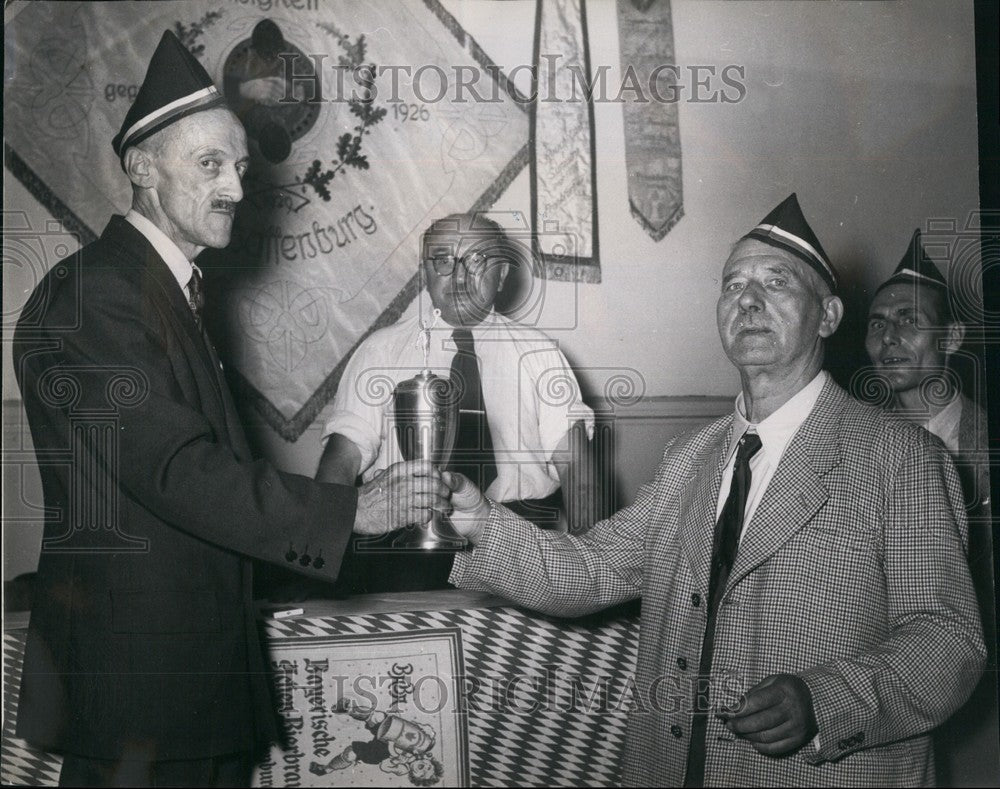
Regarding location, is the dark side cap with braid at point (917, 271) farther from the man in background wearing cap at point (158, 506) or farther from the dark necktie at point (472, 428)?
the man in background wearing cap at point (158, 506)

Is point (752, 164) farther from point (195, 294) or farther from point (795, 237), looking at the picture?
point (195, 294)

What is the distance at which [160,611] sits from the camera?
1894 millimetres

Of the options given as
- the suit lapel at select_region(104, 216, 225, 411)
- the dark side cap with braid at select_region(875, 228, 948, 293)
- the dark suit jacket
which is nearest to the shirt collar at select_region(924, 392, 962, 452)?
the dark side cap with braid at select_region(875, 228, 948, 293)

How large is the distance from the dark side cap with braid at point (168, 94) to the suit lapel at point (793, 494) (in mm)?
1453

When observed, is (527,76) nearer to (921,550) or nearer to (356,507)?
(356,507)

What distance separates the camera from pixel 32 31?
2.19m

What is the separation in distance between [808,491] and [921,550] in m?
0.22

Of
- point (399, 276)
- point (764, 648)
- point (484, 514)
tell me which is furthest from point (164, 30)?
point (764, 648)

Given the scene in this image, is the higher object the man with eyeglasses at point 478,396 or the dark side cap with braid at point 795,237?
the dark side cap with braid at point 795,237

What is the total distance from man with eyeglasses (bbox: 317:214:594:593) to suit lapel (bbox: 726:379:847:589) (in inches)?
18.2

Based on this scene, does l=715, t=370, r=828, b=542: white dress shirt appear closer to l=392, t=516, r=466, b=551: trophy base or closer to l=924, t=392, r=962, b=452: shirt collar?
l=924, t=392, r=962, b=452: shirt collar

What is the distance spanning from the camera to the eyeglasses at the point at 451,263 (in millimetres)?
2160

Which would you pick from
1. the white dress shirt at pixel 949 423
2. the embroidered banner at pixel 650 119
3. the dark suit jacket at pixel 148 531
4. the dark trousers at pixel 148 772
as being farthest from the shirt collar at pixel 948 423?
the dark trousers at pixel 148 772

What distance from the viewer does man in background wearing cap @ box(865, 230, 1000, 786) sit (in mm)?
2117
